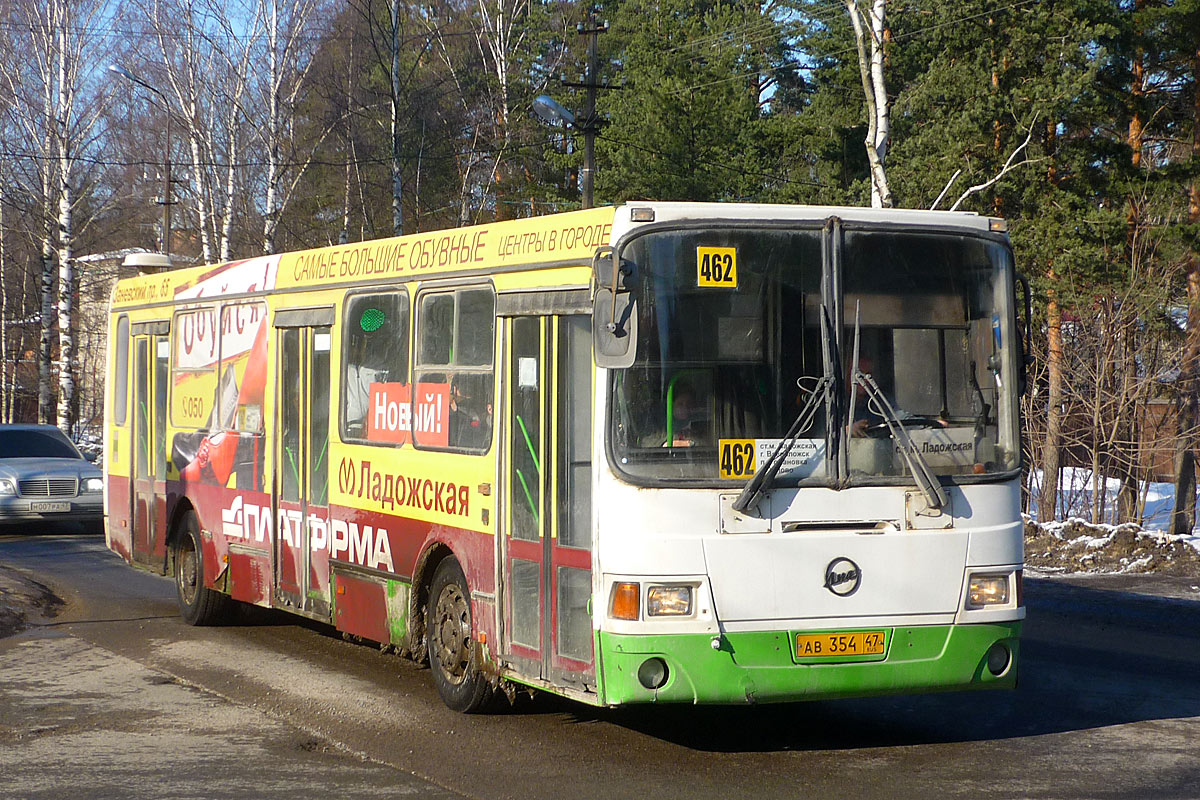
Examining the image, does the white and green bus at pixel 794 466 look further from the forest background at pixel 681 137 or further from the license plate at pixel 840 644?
the forest background at pixel 681 137

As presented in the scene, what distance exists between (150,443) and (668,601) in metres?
7.64

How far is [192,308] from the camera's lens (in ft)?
41.1

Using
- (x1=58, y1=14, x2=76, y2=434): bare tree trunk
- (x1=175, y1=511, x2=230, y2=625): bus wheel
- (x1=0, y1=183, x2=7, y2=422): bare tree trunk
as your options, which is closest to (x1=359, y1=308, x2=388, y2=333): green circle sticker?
(x1=175, y1=511, x2=230, y2=625): bus wheel

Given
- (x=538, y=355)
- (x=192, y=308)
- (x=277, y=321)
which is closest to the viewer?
(x=538, y=355)

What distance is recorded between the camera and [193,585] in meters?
12.2

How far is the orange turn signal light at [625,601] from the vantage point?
6910 mm

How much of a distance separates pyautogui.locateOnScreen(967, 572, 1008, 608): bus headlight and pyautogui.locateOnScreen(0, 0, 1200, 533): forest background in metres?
14.4

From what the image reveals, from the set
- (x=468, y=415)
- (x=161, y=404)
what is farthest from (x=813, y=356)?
(x=161, y=404)

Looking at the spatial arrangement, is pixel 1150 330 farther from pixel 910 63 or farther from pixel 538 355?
pixel 538 355

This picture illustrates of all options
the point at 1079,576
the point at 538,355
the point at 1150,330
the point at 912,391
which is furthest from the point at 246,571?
the point at 1150,330

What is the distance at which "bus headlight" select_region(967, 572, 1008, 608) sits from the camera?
7.34m

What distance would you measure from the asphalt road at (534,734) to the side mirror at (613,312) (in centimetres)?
200

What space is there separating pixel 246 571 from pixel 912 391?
590 cm

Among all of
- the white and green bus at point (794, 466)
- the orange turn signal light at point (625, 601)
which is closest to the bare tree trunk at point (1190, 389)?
the white and green bus at point (794, 466)
